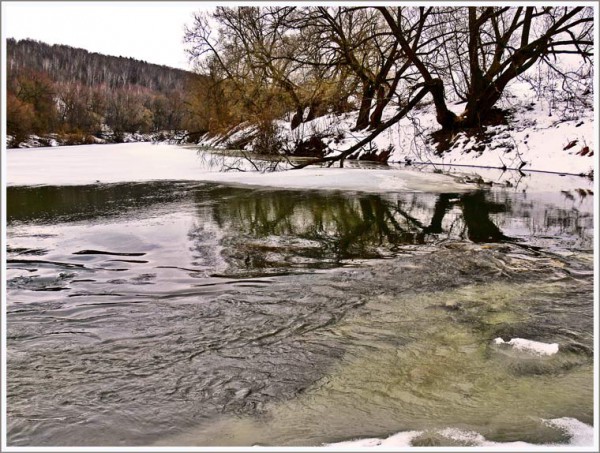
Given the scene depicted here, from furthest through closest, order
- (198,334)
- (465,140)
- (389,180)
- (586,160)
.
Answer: (465,140) → (586,160) → (389,180) → (198,334)

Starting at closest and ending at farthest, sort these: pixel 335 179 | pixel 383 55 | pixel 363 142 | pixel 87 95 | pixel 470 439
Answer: pixel 470 439
pixel 335 179
pixel 363 142
pixel 383 55
pixel 87 95

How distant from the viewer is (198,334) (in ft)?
10.9

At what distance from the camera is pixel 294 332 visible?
338 cm

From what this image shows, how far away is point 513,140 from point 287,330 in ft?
48.4

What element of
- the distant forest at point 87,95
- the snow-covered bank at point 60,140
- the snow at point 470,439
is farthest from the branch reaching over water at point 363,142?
the snow-covered bank at point 60,140

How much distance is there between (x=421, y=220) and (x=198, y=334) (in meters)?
4.90

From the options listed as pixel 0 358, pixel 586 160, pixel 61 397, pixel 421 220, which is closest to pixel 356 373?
pixel 61 397

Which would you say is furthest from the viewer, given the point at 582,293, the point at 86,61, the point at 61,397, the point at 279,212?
the point at 86,61

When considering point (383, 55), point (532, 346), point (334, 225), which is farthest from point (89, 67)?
point (532, 346)

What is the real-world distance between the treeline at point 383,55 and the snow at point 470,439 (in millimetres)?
9950

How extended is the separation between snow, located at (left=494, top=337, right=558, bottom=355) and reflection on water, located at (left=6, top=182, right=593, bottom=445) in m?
0.08

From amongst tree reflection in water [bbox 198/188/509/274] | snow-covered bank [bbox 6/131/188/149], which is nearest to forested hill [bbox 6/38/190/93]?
snow-covered bank [bbox 6/131/188/149]

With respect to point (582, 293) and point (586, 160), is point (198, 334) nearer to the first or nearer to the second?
point (582, 293)

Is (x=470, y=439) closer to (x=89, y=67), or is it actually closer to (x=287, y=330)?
(x=287, y=330)
